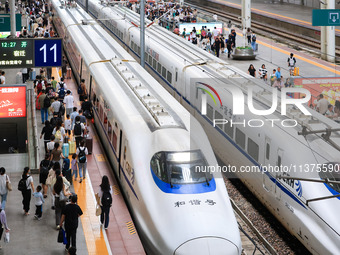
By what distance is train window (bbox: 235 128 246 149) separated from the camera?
763 inches

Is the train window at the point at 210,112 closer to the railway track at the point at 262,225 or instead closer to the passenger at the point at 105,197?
the railway track at the point at 262,225

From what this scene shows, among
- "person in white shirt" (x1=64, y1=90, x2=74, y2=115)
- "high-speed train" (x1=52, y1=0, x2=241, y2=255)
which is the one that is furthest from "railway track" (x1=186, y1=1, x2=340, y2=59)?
"high-speed train" (x1=52, y1=0, x2=241, y2=255)

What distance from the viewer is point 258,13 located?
66375 millimetres

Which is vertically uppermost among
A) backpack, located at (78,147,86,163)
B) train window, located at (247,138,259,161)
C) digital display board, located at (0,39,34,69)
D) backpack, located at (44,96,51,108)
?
digital display board, located at (0,39,34,69)

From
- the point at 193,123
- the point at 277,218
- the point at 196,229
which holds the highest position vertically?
the point at 193,123

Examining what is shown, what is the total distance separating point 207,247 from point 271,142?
5238 millimetres

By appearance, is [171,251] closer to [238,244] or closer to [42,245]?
[238,244]

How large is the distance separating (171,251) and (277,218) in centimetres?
517

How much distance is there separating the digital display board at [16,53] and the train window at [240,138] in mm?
7715

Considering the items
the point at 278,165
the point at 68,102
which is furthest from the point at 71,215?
the point at 68,102

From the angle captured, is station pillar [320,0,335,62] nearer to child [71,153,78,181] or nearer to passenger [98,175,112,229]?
child [71,153,78,181]

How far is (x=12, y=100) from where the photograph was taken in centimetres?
2394

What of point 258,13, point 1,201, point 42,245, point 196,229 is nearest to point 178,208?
point 196,229

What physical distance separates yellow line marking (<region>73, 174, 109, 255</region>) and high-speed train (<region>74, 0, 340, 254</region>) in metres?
4.67
